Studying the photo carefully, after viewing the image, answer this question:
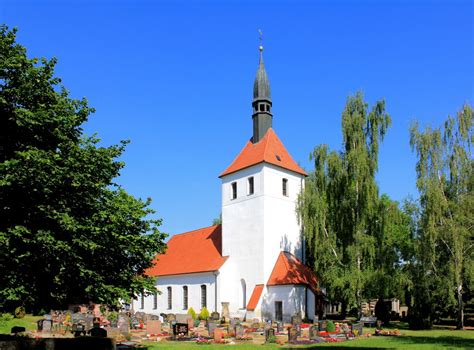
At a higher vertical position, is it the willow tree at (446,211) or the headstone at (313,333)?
the willow tree at (446,211)

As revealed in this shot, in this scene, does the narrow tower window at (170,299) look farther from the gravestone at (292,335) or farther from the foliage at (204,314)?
the gravestone at (292,335)

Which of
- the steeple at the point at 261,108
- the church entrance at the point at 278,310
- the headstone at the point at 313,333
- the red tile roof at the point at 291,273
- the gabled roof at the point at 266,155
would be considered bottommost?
the church entrance at the point at 278,310

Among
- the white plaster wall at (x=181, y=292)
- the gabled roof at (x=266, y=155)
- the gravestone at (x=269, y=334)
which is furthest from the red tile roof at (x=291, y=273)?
the gravestone at (x=269, y=334)

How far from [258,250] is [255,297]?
356 cm

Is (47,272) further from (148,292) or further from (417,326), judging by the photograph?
(417,326)

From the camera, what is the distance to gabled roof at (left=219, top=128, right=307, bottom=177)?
38781 millimetres

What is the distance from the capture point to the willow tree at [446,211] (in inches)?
1152

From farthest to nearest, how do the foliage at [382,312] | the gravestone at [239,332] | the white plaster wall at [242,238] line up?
the white plaster wall at [242,238] → the foliage at [382,312] → the gravestone at [239,332]

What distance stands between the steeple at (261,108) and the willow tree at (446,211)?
1273 centimetres

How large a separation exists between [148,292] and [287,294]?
1716 cm

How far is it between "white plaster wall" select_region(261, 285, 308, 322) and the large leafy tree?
56.6ft

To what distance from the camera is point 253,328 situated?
2878 cm

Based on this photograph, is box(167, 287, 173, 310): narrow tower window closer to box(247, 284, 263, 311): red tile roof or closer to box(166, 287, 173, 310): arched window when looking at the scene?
box(166, 287, 173, 310): arched window

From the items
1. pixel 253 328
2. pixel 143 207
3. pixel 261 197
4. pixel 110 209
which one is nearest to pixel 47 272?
pixel 110 209
